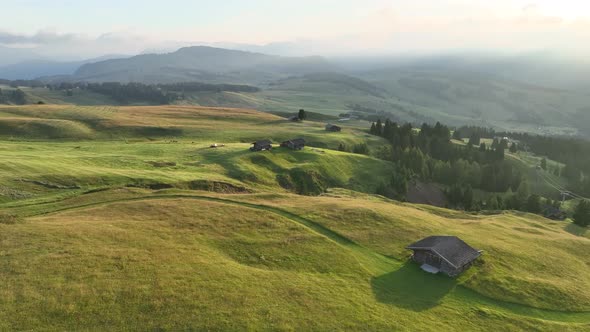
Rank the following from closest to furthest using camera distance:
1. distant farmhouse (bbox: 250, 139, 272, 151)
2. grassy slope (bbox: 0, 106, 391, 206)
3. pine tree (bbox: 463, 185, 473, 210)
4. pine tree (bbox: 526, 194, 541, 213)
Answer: grassy slope (bbox: 0, 106, 391, 206) → distant farmhouse (bbox: 250, 139, 272, 151) → pine tree (bbox: 526, 194, 541, 213) → pine tree (bbox: 463, 185, 473, 210)

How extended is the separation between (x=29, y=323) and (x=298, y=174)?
75895 mm

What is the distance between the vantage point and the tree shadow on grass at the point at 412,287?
44438mm

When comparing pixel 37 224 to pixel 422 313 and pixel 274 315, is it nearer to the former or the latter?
pixel 274 315

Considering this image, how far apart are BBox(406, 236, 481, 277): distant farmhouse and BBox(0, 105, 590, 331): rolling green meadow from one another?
154 cm

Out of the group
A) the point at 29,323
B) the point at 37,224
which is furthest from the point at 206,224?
the point at 29,323

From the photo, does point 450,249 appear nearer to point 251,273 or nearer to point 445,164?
point 251,273

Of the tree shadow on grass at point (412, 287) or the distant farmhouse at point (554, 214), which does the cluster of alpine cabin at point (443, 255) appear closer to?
the tree shadow on grass at point (412, 287)

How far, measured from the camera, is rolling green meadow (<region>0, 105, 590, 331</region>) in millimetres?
35719

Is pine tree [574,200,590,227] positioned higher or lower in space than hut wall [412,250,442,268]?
lower

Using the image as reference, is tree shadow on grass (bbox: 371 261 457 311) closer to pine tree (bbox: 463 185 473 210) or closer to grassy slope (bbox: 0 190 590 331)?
grassy slope (bbox: 0 190 590 331)

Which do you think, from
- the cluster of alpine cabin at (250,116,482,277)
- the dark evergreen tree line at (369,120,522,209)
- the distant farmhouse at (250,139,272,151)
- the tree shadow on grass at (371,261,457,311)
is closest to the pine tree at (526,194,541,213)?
the dark evergreen tree line at (369,120,522,209)

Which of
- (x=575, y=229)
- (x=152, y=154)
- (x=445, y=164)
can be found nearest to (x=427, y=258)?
(x=575, y=229)

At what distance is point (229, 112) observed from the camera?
647 feet

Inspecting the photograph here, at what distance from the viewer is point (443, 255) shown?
176 feet
